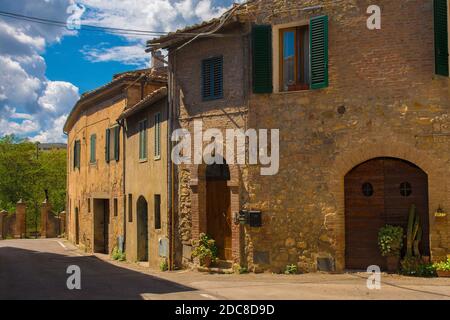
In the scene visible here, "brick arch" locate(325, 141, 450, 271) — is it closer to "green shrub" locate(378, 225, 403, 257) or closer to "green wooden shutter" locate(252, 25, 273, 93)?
"green shrub" locate(378, 225, 403, 257)

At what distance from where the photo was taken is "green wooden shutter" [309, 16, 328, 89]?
43.2 ft

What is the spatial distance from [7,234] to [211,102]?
32.5 m

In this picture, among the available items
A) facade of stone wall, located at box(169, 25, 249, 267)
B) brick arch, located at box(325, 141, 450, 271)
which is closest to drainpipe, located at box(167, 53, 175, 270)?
facade of stone wall, located at box(169, 25, 249, 267)

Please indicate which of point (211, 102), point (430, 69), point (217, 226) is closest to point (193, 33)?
point (211, 102)

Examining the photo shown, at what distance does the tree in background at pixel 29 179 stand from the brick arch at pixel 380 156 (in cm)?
4022

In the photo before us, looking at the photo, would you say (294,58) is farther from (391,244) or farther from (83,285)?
→ (83,285)

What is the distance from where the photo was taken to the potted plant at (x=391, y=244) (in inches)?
486

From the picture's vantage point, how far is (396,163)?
12.8 metres

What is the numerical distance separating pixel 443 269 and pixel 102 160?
17.7 meters

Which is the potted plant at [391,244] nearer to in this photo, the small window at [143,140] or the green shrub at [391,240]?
the green shrub at [391,240]

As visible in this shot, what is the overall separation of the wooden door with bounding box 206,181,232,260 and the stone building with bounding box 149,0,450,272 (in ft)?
0.22

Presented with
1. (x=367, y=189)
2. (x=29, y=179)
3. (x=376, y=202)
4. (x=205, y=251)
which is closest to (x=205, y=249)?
(x=205, y=251)

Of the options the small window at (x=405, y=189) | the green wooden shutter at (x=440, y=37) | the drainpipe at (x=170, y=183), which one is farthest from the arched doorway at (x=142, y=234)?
the green wooden shutter at (x=440, y=37)

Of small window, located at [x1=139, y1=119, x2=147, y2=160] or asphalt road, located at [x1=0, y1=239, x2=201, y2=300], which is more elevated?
small window, located at [x1=139, y1=119, x2=147, y2=160]
